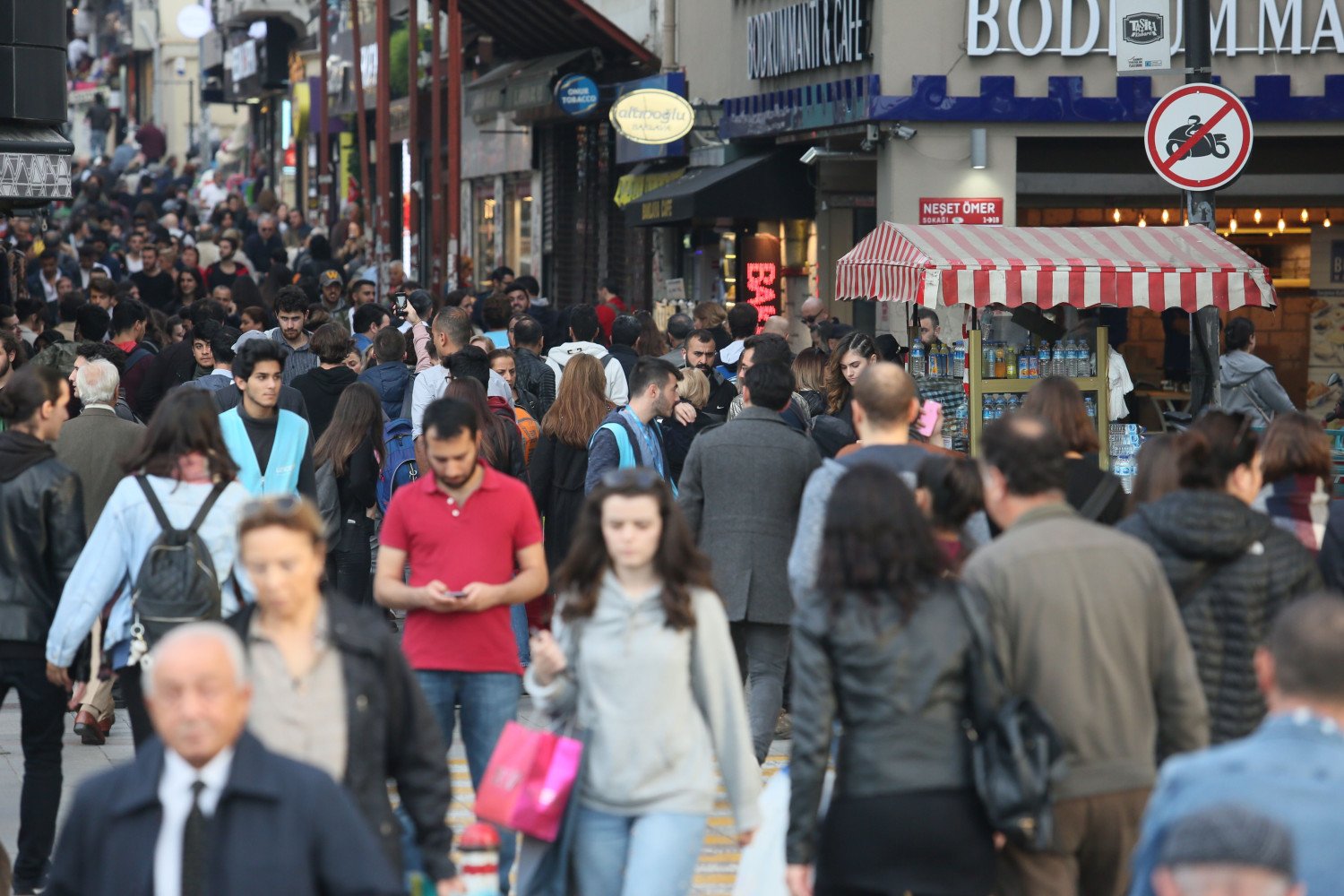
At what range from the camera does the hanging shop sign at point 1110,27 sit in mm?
19375

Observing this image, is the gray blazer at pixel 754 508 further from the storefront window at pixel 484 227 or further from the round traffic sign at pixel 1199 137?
the storefront window at pixel 484 227

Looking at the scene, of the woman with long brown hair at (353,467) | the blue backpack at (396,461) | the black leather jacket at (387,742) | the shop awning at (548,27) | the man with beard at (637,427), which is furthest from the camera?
the shop awning at (548,27)

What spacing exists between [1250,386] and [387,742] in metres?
11.2

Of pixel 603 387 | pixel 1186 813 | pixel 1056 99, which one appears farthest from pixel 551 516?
pixel 1056 99

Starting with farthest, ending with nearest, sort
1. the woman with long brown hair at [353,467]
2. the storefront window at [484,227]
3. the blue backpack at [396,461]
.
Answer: the storefront window at [484,227]
the blue backpack at [396,461]
the woman with long brown hair at [353,467]

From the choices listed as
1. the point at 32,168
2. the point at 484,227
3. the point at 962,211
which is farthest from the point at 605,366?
the point at 484,227

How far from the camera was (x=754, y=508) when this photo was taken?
822 cm

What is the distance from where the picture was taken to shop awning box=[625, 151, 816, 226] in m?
22.1

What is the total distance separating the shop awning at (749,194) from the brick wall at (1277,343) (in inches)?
150

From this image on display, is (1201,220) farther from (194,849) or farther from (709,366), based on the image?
(194,849)

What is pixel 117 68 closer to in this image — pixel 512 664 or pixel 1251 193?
pixel 1251 193

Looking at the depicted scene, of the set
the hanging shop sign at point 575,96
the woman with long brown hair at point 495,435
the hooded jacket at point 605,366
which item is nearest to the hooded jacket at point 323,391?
the woman with long brown hair at point 495,435

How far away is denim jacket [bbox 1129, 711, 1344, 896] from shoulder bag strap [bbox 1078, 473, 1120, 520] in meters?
3.39

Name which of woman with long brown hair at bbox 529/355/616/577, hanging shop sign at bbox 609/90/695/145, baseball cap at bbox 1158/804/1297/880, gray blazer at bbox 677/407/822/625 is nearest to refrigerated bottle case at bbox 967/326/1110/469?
woman with long brown hair at bbox 529/355/616/577
